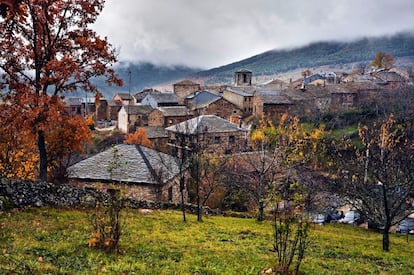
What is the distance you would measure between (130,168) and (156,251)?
13.2 metres

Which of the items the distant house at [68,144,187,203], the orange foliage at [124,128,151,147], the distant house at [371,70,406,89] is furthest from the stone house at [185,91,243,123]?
the distant house at [68,144,187,203]

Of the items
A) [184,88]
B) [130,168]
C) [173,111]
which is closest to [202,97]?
[173,111]

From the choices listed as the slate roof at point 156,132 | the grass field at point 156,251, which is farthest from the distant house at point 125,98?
the grass field at point 156,251

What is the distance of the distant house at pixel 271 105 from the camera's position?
58263 millimetres

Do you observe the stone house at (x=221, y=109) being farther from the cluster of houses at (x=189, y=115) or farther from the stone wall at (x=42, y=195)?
the stone wall at (x=42, y=195)

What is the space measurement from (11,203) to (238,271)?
842cm

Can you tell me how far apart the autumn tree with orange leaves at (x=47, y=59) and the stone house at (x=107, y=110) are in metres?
62.0

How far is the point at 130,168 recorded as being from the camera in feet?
72.9

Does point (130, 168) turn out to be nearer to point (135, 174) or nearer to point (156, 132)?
point (135, 174)

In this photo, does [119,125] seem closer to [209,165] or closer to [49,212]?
[209,165]

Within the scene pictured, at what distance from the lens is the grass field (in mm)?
7828

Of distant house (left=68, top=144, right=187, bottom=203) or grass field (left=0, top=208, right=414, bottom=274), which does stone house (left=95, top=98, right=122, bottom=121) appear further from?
grass field (left=0, top=208, right=414, bottom=274)

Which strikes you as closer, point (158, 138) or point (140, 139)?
point (140, 139)

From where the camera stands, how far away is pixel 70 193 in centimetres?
1440
